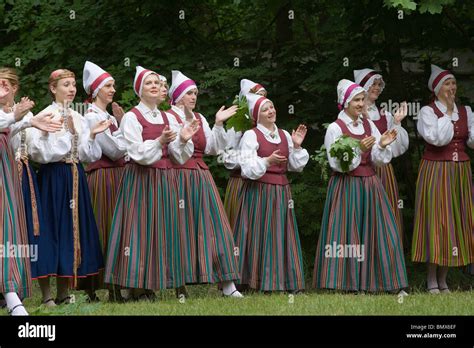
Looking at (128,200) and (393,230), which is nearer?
Answer: (128,200)

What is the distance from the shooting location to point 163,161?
856cm

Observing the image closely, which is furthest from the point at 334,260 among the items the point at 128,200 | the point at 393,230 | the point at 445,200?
the point at 128,200

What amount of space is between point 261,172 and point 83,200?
58.7 inches

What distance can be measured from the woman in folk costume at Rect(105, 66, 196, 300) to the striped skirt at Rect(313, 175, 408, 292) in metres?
1.39

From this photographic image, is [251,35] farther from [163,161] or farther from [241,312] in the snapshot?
[241,312]

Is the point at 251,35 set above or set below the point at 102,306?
above

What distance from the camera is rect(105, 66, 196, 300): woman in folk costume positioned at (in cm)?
837

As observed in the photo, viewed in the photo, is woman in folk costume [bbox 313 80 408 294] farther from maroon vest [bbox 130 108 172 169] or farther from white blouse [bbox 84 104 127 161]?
white blouse [bbox 84 104 127 161]

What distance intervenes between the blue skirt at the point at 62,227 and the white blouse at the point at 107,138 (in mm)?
359

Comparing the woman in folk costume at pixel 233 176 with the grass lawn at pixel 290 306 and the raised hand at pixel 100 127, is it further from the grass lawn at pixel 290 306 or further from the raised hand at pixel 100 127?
the raised hand at pixel 100 127

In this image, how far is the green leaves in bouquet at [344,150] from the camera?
28.8 feet

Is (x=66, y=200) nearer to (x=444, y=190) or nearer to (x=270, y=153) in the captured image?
(x=270, y=153)

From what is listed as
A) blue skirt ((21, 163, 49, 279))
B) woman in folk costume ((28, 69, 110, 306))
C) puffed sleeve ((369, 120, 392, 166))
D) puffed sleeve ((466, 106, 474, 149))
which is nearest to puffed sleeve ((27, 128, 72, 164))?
woman in folk costume ((28, 69, 110, 306))

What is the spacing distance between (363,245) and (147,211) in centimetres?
187
